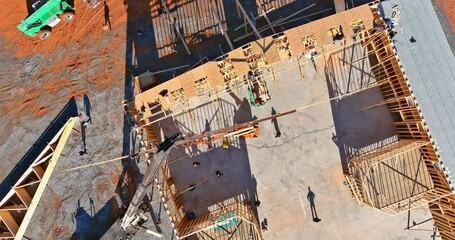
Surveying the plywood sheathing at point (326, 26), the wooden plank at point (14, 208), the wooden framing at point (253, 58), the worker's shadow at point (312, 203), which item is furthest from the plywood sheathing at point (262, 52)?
the wooden plank at point (14, 208)

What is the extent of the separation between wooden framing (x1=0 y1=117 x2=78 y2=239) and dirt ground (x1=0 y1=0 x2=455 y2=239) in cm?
77

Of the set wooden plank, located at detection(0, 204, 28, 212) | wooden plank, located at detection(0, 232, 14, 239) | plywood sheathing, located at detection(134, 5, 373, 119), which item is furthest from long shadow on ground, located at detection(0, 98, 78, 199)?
plywood sheathing, located at detection(134, 5, 373, 119)

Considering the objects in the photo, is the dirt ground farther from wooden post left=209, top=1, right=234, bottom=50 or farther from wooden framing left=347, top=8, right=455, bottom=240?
wooden framing left=347, top=8, right=455, bottom=240

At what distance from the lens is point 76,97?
960 inches

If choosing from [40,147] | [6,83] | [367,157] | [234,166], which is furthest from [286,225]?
[6,83]

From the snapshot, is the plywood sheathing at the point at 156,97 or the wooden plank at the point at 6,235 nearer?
the plywood sheathing at the point at 156,97

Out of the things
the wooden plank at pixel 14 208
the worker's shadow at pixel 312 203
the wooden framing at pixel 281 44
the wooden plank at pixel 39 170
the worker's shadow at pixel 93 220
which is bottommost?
the worker's shadow at pixel 312 203

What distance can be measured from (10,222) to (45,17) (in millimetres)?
12499

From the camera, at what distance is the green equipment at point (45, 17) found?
23.4m

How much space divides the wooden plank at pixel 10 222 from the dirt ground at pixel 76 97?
0.86 metres

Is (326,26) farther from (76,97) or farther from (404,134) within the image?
(76,97)

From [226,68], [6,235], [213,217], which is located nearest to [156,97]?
[226,68]

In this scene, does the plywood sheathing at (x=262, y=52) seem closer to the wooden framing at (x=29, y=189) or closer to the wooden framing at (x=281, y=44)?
the wooden framing at (x=281, y=44)

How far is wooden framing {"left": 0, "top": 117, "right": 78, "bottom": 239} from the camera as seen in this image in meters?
23.7
